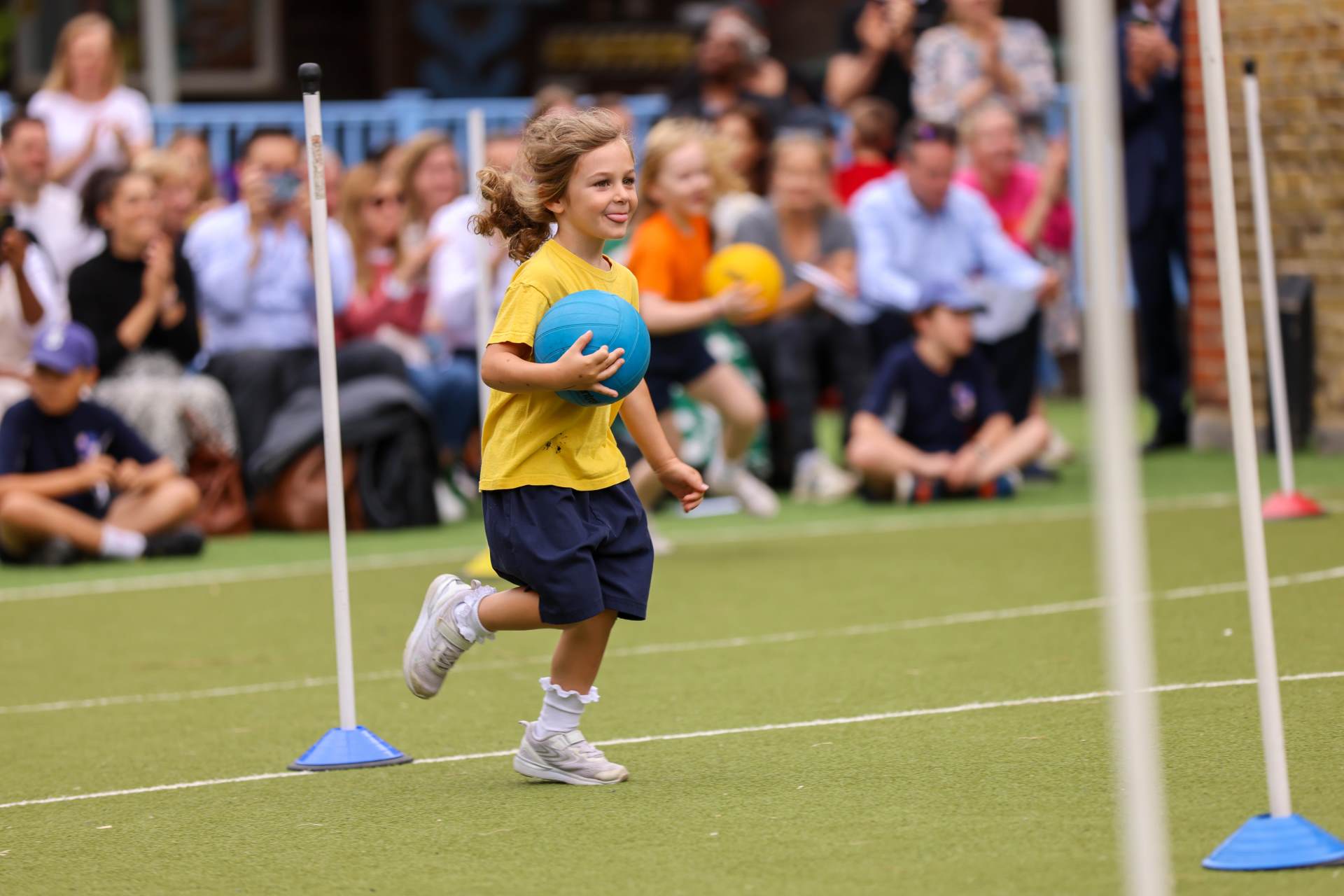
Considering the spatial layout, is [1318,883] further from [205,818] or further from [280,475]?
[280,475]

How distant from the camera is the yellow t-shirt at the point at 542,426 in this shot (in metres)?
5.52

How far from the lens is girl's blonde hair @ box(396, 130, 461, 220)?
13.5 m

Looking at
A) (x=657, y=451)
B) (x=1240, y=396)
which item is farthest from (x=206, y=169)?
(x=1240, y=396)

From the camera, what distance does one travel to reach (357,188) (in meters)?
13.4

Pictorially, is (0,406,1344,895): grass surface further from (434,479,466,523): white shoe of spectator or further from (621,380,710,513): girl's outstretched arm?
(434,479,466,523): white shoe of spectator

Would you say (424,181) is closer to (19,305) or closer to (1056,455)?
Result: (19,305)

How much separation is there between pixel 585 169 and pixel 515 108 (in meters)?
10.7

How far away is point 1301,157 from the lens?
42.6 ft

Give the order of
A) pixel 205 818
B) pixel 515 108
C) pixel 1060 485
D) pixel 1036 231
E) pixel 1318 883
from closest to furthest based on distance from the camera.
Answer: pixel 1318 883, pixel 205 818, pixel 1060 485, pixel 1036 231, pixel 515 108

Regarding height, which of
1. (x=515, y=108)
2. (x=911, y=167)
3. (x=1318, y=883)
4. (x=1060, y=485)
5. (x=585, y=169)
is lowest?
(x=1318, y=883)

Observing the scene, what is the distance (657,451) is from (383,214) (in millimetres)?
7871

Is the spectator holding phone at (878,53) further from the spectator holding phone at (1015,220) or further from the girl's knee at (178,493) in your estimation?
the girl's knee at (178,493)

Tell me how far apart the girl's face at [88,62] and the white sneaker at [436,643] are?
8.63 metres

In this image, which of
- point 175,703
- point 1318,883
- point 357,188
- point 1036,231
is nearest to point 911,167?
point 1036,231
